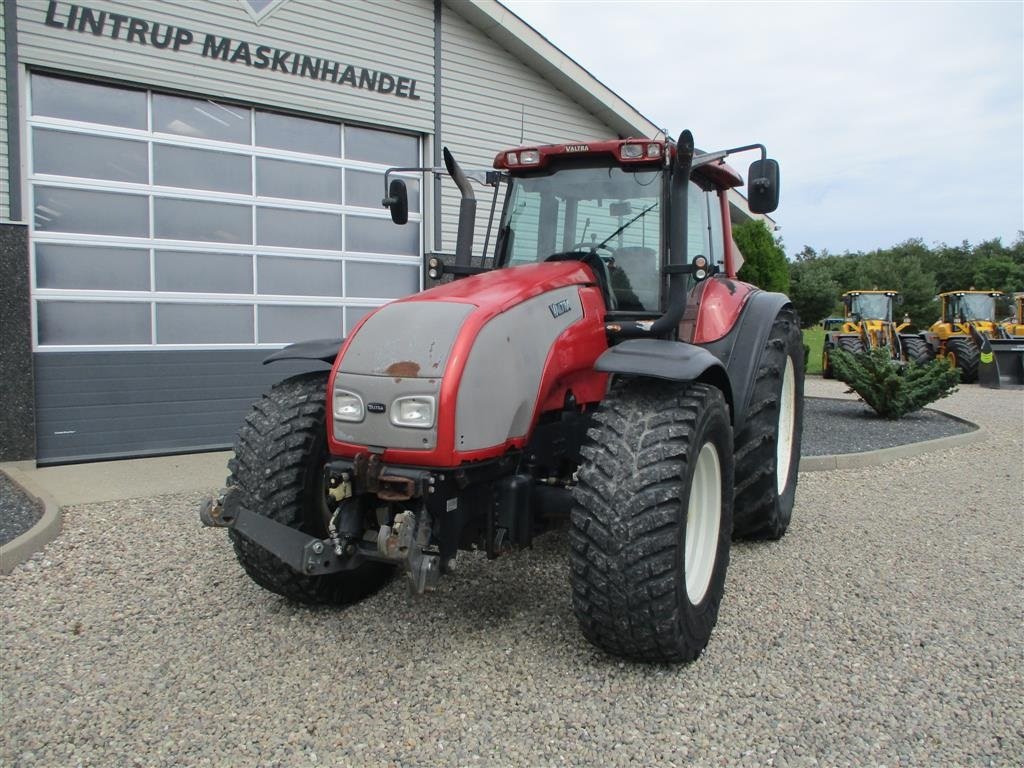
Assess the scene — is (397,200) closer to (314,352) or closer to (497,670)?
(314,352)

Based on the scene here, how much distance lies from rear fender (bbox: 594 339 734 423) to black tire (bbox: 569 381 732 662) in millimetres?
154

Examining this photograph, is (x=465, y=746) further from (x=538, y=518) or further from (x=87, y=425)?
(x=87, y=425)

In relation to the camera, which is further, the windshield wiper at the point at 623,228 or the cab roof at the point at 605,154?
the windshield wiper at the point at 623,228

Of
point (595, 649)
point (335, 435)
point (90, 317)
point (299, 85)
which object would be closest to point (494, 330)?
point (335, 435)

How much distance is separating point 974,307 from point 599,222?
724 inches

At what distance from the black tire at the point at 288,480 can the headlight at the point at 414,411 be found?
Answer: 761mm

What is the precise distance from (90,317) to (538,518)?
5554 mm

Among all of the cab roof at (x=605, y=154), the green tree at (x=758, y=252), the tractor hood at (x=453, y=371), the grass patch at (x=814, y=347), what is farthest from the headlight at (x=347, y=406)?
the grass patch at (x=814, y=347)

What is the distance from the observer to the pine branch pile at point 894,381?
9.90 metres

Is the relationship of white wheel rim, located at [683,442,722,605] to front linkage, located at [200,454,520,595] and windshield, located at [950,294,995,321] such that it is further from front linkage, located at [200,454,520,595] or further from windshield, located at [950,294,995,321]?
windshield, located at [950,294,995,321]

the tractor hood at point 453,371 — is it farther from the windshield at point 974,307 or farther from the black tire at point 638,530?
the windshield at point 974,307

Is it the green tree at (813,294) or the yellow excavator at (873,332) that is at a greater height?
the green tree at (813,294)

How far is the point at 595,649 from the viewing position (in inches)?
130

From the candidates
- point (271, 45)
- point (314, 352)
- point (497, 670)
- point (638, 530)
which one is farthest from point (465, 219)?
point (271, 45)
